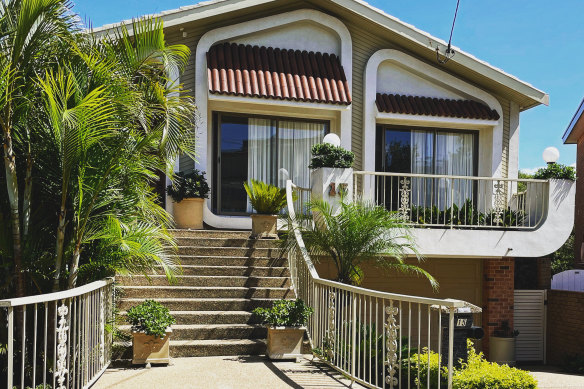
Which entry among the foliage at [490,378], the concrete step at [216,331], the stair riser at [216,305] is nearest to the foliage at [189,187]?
the stair riser at [216,305]

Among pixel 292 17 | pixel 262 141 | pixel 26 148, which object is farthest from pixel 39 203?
pixel 292 17

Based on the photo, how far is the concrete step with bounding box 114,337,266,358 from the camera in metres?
7.36

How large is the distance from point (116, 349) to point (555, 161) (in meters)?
8.42

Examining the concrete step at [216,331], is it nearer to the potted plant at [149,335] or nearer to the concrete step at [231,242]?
the potted plant at [149,335]

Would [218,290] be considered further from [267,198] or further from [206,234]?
[267,198]

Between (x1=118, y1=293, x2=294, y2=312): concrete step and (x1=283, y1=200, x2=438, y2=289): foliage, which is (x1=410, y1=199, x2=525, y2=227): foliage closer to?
(x1=283, y1=200, x2=438, y2=289): foliage

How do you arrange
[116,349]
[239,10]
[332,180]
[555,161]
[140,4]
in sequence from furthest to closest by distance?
1. [239,10]
2. [555,161]
3. [332,180]
4. [140,4]
5. [116,349]

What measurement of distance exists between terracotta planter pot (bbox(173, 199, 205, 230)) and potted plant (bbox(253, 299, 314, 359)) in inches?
160

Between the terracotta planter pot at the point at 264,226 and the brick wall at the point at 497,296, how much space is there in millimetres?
4743

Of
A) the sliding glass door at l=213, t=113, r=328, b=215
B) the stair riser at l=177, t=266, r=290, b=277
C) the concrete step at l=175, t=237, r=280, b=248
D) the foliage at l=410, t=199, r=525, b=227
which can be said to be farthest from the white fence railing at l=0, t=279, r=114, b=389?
the foliage at l=410, t=199, r=525, b=227

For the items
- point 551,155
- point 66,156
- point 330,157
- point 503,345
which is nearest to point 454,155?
point 551,155

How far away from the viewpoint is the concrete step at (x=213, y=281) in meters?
8.47

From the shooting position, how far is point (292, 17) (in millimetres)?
12172

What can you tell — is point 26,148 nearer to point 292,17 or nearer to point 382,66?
point 292,17
